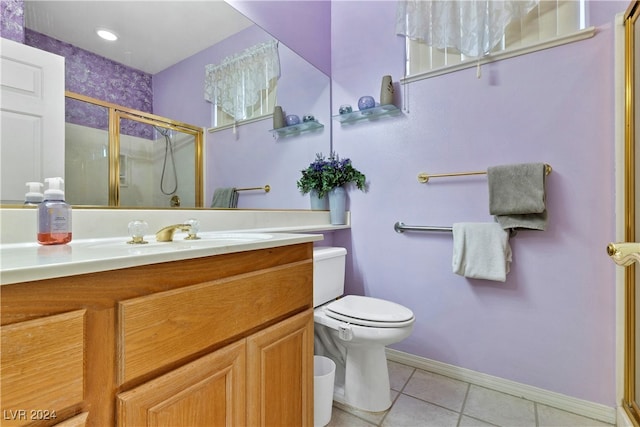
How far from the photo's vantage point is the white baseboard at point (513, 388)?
1336 millimetres

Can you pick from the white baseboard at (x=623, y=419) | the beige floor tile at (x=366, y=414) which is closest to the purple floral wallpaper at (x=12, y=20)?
the beige floor tile at (x=366, y=414)

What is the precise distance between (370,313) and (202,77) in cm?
137

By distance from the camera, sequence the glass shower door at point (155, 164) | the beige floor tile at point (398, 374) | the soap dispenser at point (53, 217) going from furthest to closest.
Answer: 1. the beige floor tile at point (398, 374)
2. the glass shower door at point (155, 164)
3. the soap dispenser at point (53, 217)

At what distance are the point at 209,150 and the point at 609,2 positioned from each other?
193cm

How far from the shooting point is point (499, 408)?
1.41 m

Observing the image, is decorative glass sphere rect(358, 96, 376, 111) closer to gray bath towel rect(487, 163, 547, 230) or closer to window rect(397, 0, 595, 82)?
window rect(397, 0, 595, 82)

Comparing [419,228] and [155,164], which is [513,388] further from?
[155,164]

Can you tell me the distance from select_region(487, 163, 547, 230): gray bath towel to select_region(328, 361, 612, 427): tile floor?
0.89m

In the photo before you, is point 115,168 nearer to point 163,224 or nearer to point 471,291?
point 163,224

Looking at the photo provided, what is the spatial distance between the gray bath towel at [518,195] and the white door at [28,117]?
1785mm

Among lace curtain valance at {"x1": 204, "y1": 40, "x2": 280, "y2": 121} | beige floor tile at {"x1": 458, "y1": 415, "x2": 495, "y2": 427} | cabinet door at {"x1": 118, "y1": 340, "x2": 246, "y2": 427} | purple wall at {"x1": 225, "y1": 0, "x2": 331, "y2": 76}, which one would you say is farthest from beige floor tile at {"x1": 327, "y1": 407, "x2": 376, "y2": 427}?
purple wall at {"x1": 225, "y1": 0, "x2": 331, "y2": 76}

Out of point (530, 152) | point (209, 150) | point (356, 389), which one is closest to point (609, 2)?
point (530, 152)

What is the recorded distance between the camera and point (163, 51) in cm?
113

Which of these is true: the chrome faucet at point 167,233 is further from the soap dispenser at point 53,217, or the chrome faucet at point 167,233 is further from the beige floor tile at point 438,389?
the beige floor tile at point 438,389
